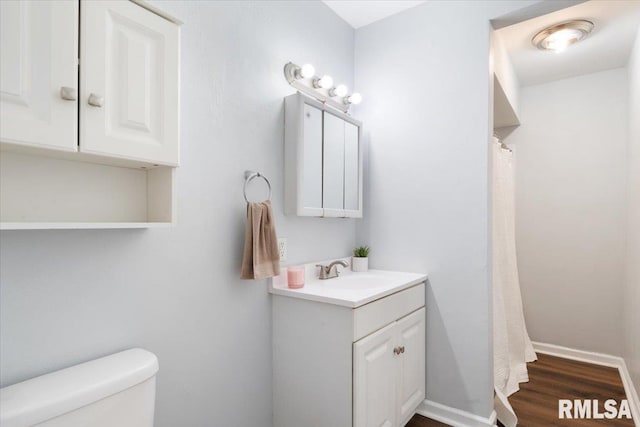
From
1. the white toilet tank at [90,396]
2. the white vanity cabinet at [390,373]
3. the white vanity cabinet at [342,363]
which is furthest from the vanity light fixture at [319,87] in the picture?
the white toilet tank at [90,396]

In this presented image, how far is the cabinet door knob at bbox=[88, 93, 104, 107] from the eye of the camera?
91 centimetres

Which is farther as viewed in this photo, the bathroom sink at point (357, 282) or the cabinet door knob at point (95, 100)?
the bathroom sink at point (357, 282)

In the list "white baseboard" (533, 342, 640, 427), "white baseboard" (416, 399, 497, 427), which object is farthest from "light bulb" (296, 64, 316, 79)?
"white baseboard" (533, 342, 640, 427)

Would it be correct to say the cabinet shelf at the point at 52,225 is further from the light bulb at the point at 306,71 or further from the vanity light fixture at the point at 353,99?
the vanity light fixture at the point at 353,99

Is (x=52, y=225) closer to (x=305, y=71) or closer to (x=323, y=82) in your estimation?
(x=305, y=71)

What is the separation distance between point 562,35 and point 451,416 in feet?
8.32

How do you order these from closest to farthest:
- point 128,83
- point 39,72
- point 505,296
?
1. point 39,72
2. point 128,83
3. point 505,296

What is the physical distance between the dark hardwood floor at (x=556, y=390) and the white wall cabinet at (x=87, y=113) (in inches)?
76.1

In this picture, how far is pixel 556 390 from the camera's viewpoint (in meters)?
2.41

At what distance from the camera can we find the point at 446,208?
2057 millimetres

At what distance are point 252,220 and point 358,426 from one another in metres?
0.97

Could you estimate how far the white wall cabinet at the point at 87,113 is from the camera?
2.69 feet

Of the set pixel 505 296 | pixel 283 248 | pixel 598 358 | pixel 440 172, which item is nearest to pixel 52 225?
pixel 283 248

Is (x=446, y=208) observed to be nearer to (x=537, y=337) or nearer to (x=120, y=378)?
(x=120, y=378)
